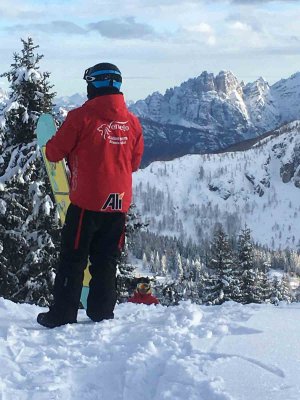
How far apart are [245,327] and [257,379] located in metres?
1.26


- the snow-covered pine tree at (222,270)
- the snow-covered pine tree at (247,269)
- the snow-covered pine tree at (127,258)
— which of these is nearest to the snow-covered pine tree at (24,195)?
the snow-covered pine tree at (127,258)

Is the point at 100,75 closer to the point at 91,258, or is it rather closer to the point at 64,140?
the point at 64,140

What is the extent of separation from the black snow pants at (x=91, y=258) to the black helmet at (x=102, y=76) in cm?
136

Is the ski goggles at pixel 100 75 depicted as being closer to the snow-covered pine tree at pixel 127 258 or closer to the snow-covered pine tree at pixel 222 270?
the snow-covered pine tree at pixel 127 258

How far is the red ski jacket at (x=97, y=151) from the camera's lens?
542 centimetres

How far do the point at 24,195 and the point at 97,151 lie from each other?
10.4 m

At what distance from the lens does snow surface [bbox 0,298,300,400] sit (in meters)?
3.71

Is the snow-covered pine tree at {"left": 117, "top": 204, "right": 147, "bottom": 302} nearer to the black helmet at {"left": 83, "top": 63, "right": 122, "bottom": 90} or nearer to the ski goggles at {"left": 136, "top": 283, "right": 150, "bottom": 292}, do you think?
the ski goggles at {"left": 136, "top": 283, "right": 150, "bottom": 292}

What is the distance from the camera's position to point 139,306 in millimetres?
6977

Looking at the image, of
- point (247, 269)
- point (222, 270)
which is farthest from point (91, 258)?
point (247, 269)

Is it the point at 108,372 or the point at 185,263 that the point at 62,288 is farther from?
the point at 185,263

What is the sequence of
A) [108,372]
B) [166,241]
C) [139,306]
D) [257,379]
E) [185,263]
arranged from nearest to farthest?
1. [257,379]
2. [108,372]
3. [139,306]
4. [185,263]
5. [166,241]

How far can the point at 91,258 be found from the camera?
5996mm

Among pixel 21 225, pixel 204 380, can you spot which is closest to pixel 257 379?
pixel 204 380
